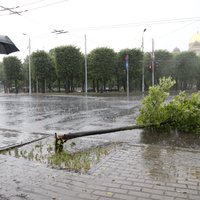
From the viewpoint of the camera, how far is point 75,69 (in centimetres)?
4456

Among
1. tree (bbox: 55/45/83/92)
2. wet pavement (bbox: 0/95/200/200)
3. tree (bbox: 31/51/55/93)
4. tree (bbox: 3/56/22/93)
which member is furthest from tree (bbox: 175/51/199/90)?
wet pavement (bbox: 0/95/200/200)

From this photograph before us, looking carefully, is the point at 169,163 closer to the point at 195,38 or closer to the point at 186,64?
the point at 186,64

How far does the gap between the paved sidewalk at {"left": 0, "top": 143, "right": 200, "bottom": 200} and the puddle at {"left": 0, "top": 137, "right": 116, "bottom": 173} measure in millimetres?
221

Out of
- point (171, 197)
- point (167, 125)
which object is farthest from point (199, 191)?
point (167, 125)

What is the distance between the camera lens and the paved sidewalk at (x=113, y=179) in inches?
158

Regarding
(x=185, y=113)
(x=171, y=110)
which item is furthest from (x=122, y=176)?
(x=171, y=110)

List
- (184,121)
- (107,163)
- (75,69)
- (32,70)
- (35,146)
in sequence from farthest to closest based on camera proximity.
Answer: (32,70)
(75,69)
(184,121)
(35,146)
(107,163)

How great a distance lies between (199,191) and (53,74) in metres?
46.3

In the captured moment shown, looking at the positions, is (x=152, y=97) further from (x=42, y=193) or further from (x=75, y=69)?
(x=75, y=69)

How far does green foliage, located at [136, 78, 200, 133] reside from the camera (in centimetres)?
837

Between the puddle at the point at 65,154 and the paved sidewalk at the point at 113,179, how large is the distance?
0.22 m

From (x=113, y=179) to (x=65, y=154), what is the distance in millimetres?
1745

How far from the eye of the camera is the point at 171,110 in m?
8.59

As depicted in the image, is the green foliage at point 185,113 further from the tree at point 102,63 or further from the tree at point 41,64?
the tree at point 41,64
